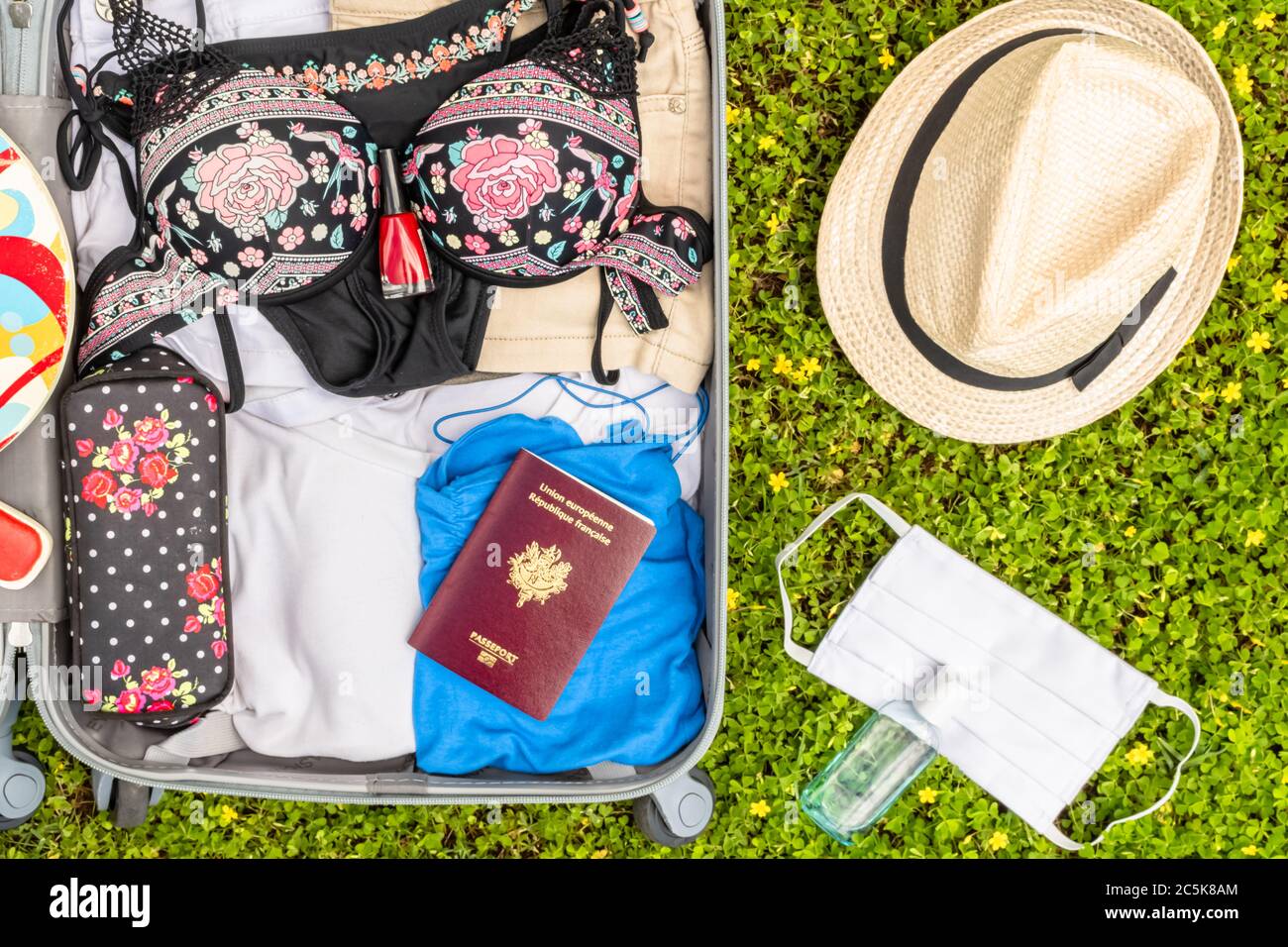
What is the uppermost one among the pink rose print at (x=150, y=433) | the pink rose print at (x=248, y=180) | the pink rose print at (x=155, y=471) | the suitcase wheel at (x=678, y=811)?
the pink rose print at (x=248, y=180)

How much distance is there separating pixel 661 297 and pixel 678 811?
922 millimetres

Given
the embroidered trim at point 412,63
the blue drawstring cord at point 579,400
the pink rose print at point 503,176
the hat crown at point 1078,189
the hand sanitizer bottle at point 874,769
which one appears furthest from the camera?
the hand sanitizer bottle at point 874,769

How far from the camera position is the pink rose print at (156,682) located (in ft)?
4.72

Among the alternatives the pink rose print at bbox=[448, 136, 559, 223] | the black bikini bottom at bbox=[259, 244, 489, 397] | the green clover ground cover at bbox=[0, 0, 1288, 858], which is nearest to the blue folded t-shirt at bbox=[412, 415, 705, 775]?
the black bikini bottom at bbox=[259, 244, 489, 397]

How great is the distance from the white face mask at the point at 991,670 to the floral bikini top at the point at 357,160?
72 cm

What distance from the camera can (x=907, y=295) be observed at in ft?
4.89

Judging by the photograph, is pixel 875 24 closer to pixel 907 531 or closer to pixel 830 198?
pixel 830 198

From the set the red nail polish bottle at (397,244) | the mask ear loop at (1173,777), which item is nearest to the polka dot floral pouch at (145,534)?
the red nail polish bottle at (397,244)

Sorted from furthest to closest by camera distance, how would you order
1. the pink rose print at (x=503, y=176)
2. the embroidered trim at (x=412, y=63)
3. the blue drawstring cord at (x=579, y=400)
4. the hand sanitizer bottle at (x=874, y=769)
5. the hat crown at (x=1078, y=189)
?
the hand sanitizer bottle at (x=874, y=769) < the blue drawstring cord at (x=579, y=400) < the embroidered trim at (x=412, y=63) < the pink rose print at (x=503, y=176) < the hat crown at (x=1078, y=189)

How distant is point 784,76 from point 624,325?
0.68 metres

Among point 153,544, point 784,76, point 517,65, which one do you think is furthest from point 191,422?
point 784,76

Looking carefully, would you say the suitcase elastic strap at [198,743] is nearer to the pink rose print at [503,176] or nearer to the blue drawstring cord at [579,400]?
the blue drawstring cord at [579,400]

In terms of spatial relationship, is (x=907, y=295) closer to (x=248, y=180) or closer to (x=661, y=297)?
(x=661, y=297)

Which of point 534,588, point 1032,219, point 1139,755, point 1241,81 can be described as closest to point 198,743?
point 534,588
